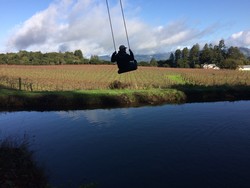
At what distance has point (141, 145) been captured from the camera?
21297 mm

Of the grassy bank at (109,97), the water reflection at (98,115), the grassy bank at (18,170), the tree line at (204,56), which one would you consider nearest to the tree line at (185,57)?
the tree line at (204,56)

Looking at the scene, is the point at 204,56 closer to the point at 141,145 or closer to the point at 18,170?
the point at 141,145

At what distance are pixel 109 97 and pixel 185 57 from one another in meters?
107

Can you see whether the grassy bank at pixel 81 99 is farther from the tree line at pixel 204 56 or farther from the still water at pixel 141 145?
the tree line at pixel 204 56

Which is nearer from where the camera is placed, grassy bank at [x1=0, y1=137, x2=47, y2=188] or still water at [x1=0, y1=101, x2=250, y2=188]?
grassy bank at [x1=0, y1=137, x2=47, y2=188]

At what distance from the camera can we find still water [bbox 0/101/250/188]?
15.7 m

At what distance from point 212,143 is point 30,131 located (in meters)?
13.3

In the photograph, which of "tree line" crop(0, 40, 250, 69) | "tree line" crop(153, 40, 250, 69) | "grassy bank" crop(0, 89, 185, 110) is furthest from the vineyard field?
"tree line" crop(153, 40, 250, 69)

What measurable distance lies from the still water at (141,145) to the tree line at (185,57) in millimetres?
61477

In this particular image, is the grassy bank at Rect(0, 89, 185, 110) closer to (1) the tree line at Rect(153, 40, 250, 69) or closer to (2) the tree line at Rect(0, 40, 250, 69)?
(2) the tree line at Rect(0, 40, 250, 69)

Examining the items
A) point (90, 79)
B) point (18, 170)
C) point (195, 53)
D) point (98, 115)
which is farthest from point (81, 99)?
point (195, 53)

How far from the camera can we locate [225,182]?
1512 centimetres

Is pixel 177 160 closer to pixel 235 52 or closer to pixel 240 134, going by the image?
pixel 240 134

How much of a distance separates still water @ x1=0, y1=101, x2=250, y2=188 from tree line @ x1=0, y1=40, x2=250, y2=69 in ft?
202
